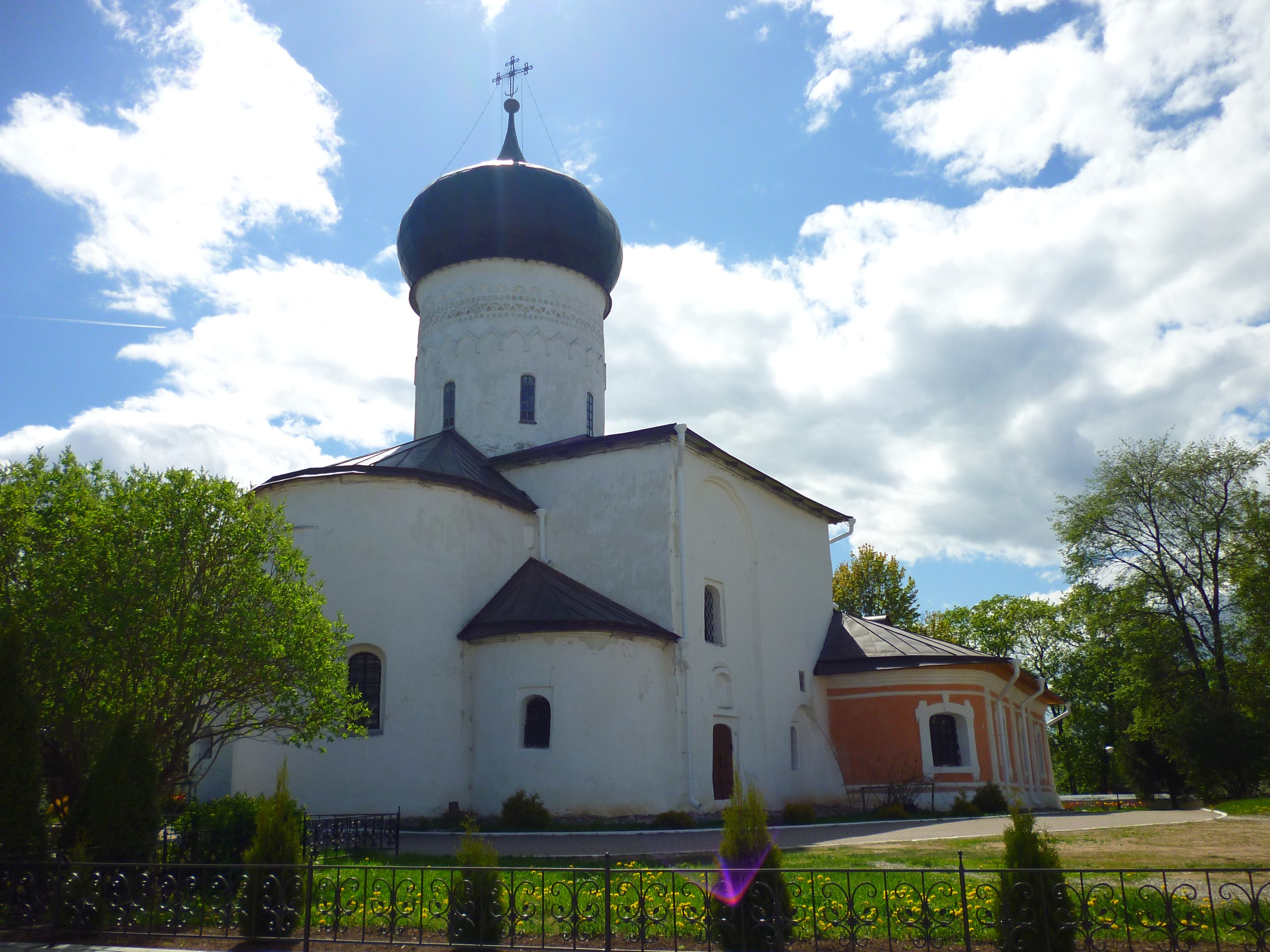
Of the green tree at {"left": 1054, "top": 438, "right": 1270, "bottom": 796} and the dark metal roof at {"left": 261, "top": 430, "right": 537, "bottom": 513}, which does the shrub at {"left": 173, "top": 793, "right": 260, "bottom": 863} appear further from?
the green tree at {"left": 1054, "top": 438, "right": 1270, "bottom": 796}

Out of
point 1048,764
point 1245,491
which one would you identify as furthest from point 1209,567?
point 1048,764

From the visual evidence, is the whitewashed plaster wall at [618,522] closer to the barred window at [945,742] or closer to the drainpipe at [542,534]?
the drainpipe at [542,534]

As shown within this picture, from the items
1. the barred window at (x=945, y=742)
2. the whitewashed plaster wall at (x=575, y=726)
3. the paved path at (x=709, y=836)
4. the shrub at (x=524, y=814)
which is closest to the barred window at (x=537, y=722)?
the whitewashed plaster wall at (x=575, y=726)

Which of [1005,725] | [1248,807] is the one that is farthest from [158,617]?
[1248,807]

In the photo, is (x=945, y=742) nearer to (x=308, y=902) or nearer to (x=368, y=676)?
(x=368, y=676)

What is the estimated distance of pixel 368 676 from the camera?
1644 cm

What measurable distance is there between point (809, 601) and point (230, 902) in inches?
689

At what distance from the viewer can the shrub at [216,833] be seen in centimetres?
939

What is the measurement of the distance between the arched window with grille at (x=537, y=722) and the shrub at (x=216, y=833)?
23.1 ft

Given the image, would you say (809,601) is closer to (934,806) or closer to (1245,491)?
(934,806)

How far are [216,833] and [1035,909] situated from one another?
25.1ft

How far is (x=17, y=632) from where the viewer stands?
8664 millimetres

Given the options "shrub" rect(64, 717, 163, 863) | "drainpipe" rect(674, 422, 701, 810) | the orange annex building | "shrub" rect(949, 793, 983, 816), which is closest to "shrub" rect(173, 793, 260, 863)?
"shrub" rect(64, 717, 163, 863)

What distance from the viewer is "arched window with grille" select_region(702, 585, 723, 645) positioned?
1948 centimetres
